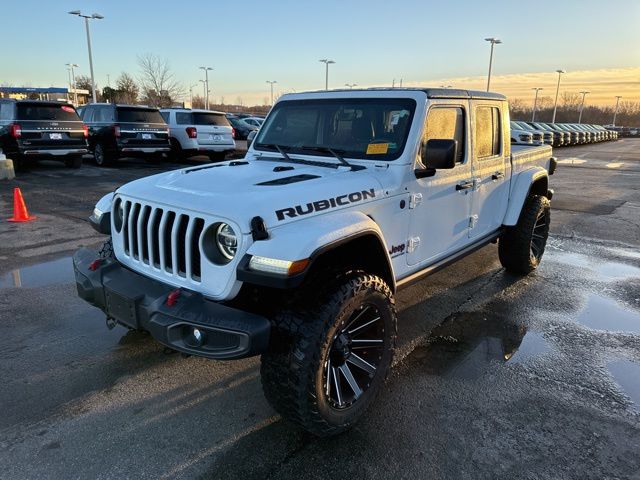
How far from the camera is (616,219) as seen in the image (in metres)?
9.21

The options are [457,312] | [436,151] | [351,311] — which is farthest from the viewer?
[457,312]

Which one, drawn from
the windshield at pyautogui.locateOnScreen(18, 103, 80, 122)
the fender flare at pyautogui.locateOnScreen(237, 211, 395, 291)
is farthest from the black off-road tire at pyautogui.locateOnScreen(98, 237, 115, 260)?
the windshield at pyautogui.locateOnScreen(18, 103, 80, 122)

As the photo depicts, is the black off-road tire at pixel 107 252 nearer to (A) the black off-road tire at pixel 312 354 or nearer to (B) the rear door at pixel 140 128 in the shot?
(A) the black off-road tire at pixel 312 354

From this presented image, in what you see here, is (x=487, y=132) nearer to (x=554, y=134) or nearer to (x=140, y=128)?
(x=140, y=128)

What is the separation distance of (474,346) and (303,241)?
2206mm

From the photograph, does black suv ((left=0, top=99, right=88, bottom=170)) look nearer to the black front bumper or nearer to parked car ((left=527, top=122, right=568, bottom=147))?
the black front bumper

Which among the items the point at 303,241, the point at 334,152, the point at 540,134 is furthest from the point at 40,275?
the point at 540,134

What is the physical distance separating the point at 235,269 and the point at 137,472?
1.16 meters

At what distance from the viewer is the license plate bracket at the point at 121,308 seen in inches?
106

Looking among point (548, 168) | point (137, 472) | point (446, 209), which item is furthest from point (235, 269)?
point (548, 168)

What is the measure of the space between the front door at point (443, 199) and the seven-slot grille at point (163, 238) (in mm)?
1632

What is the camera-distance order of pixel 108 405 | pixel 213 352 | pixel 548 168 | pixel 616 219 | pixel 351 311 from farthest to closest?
pixel 616 219 → pixel 548 168 → pixel 108 405 → pixel 351 311 → pixel 213 352

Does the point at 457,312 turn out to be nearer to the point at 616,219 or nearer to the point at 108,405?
the point at 108,405

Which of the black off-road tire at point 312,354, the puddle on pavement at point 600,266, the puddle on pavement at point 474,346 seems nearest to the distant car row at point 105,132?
the puddle on pavement at point 600,266
